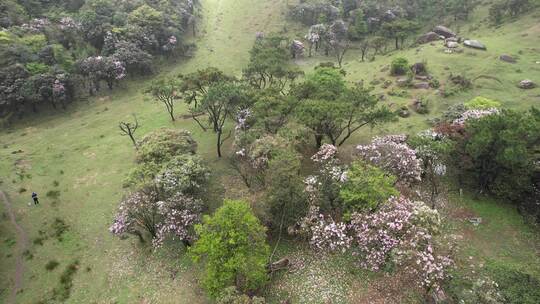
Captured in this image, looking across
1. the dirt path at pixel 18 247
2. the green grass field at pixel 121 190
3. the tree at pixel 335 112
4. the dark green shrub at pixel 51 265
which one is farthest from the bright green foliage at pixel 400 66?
the dirt path at pixel 18 247

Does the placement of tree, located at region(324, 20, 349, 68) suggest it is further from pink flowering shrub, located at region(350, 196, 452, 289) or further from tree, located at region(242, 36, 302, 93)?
pink flowering shrub, located at region(350, 196, 452, 289)

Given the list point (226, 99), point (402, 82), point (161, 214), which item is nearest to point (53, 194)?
point (161, 214)

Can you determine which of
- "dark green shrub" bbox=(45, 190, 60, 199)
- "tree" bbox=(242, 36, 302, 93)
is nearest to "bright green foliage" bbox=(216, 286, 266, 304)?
"dark green shrub" bbox=(45, 190, 60, 199)

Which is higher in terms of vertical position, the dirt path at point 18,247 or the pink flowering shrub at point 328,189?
the pink flowering shrub at point 328,189

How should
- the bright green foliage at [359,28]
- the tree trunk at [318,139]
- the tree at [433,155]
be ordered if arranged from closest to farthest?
1. the tree at [433,155]
2. the tree trunk at [318,139]
3. the bright green foliage at [359,28]

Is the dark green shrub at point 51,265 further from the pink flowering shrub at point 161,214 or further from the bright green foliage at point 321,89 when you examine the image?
the bright green foliage at point 321,89

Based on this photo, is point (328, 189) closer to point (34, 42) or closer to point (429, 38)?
point (429, 38)

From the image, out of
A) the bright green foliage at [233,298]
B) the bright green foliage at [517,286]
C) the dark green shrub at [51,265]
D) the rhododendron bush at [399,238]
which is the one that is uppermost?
the rhododendron bush at [399,238]
